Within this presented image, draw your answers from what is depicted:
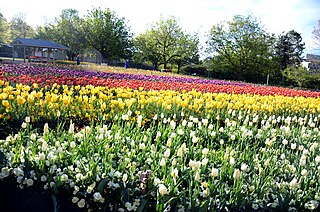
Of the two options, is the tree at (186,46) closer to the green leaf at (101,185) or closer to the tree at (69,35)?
the tree at (69,35)

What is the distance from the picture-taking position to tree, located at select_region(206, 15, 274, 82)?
3061 cm

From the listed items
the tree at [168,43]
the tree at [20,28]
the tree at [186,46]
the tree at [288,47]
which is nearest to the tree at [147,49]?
the tree at [168,43]

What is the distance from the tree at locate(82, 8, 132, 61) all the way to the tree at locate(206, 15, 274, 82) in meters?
11.2

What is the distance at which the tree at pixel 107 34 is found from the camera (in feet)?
120

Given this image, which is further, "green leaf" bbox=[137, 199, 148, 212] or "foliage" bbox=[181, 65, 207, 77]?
"foliage" bbox=[181, 65, 207, 77]

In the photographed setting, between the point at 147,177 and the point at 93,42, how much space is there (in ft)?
121

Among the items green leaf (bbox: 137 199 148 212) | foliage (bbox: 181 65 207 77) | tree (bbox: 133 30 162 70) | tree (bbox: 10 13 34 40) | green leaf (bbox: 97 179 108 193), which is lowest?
green leaf (bbox: 137 199 148 212)

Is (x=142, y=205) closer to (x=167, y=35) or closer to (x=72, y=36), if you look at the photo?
(x=167, y=35)

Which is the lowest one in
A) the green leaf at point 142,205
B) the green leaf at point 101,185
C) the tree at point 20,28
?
the green leaf at point 142,205

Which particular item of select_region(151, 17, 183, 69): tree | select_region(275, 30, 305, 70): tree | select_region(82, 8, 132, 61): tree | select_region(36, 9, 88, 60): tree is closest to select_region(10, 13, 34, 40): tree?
select_region(36, 9, 88, 60): tree

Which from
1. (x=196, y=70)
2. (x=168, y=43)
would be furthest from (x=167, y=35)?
(x=196, y=70)

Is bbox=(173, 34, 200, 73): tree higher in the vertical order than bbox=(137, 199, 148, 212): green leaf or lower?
higher

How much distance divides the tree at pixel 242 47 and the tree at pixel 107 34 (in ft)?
36.7

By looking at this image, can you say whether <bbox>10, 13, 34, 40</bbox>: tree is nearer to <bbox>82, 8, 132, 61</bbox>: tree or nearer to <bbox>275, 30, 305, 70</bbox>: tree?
<bbox>82, 8, 132, 61</bbox>: tree
